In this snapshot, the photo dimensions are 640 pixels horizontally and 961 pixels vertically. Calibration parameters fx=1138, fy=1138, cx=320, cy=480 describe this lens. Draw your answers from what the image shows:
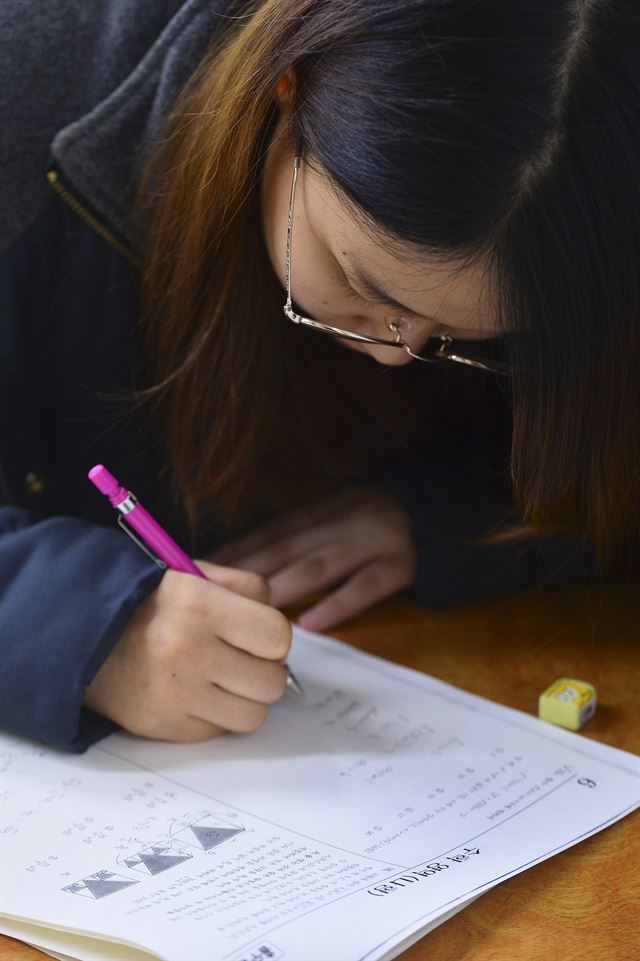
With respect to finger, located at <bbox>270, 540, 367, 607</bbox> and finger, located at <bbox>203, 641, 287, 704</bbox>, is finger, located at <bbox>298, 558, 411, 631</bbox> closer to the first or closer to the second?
finger, located at <bbox>270, 540, 367, 607</bbox>

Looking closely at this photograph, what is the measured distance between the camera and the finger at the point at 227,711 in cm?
75

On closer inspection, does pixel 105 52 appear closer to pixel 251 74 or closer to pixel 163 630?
pixel 251 74

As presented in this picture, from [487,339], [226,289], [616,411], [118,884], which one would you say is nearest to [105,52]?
[226,289]

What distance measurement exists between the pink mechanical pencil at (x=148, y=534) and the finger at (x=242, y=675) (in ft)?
0.14

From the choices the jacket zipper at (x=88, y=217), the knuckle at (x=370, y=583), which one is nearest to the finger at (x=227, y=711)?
the knuckle at (x=370, y=583)

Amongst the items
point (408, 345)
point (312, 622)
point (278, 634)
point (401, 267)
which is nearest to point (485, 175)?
point (401, 267)

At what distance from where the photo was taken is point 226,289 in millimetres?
856

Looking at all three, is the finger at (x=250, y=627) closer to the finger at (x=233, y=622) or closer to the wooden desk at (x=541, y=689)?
the finger at (x=233, y=622)

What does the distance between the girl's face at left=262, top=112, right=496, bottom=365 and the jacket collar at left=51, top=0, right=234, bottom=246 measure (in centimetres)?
16

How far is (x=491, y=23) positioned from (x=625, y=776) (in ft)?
1.51

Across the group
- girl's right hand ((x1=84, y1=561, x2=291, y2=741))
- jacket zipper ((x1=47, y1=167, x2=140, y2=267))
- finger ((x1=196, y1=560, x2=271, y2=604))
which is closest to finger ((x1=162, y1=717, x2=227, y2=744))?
girl's right hand ((x1=84, y1=561, x2=291, y2=741))

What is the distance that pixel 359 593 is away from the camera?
954 mm

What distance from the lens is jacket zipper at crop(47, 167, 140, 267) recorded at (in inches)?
36.0

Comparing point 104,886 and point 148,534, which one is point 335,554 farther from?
point 104,886
